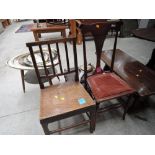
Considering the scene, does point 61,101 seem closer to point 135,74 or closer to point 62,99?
point 62,99

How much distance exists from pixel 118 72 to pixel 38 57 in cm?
132

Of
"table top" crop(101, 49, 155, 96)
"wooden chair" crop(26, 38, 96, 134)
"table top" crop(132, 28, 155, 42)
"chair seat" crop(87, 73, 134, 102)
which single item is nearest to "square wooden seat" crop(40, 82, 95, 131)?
"wooden chair" crop(26, 38, 96, 134)

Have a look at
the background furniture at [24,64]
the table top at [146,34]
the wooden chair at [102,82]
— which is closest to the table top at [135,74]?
the wooden chair at [102,82]

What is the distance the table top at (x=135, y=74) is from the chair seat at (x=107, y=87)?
0.38 ft

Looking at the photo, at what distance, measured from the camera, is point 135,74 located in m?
1.61

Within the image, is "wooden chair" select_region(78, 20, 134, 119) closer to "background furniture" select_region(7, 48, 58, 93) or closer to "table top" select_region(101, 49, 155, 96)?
"table top" select_region(101, 49, 155, 96)

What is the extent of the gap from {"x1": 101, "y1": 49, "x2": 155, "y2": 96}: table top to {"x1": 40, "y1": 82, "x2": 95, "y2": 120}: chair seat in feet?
1.87

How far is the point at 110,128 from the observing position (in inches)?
59.1

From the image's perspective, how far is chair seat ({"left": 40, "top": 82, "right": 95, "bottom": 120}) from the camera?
1.15 meters

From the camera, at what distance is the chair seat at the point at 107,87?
1.30 meters

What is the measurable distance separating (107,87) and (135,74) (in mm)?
486

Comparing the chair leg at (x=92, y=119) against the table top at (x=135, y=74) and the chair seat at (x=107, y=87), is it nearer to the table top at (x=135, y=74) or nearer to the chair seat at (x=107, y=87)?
the chair seat at (x=107, y=87)

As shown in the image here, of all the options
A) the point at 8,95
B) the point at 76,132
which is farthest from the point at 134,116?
the point at 8,95

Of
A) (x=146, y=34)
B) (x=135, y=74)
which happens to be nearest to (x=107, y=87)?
(x=135, y=74)
